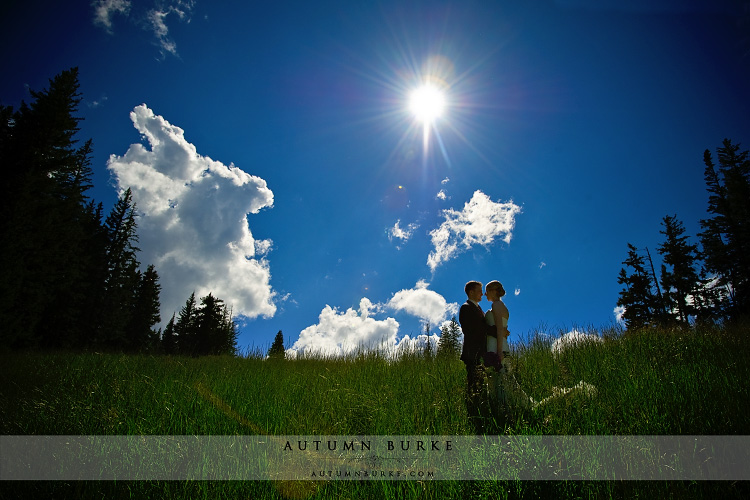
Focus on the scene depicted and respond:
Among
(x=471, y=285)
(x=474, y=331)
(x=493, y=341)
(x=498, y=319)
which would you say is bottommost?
(x=493, y=341)

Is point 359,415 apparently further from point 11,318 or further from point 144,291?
point 144,291

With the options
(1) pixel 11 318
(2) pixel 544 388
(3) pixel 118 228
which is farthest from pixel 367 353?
(3) pixel 118 228

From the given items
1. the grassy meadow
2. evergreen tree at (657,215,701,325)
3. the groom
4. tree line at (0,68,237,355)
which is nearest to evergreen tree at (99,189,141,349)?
tree line at (0,68,237,355)

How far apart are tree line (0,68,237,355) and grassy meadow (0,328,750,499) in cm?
702

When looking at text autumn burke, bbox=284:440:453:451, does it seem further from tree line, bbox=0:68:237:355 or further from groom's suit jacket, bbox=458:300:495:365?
tree line, bbox=0:68:237:355

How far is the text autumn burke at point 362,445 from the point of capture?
14.2 ft

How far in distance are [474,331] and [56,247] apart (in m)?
27.0

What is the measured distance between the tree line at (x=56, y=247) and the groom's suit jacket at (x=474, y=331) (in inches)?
451

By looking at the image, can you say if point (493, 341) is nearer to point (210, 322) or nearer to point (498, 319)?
point (498, 319)

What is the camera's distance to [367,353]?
9.92 metres

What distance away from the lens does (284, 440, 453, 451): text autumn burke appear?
4332mm

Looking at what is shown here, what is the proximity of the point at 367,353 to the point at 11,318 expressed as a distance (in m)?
20.9

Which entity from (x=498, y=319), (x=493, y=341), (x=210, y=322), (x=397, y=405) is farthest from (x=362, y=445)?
(x=210, y=322)

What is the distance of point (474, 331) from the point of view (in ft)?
17.2
